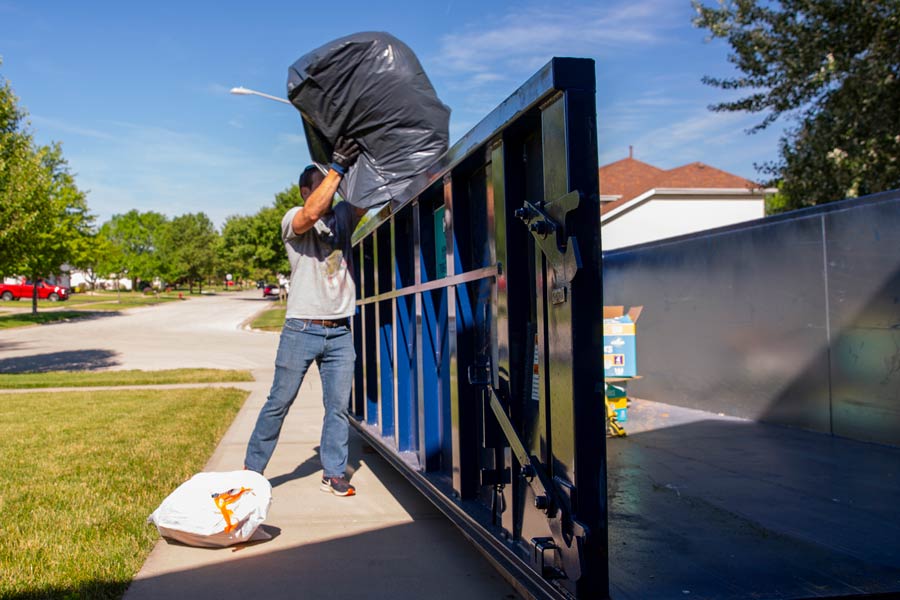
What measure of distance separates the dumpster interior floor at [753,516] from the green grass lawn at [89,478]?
7.71ft

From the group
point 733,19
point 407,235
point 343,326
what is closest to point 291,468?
point 343,326

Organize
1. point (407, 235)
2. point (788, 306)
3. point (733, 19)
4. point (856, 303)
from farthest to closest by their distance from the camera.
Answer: point (733, 19) < point (788, 306) < point (856, 303) < point (407, 235)

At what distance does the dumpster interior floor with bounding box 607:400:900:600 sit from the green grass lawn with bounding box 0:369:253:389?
29.5 ft

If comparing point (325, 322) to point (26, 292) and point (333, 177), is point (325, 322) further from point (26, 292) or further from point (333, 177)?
point (26, 292)

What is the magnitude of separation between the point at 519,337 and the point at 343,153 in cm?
198

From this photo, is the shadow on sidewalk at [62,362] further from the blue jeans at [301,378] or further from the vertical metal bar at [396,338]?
the vertical metal bar at [396,338]

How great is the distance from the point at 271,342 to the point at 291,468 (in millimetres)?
18270

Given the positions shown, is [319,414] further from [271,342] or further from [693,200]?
[693,200]

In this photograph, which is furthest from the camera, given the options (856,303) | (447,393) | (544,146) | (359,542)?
(856,303)

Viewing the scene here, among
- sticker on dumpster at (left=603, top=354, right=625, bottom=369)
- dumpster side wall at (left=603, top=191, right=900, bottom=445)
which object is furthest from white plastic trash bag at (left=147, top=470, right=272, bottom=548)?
dumpster side wall at (left=603, top=191, right=900, bottom=445)

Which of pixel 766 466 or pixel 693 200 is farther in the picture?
pixel 693 200

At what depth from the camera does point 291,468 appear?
6.09 m

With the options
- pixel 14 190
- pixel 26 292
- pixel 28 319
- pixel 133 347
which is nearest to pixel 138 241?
pixel 26 292

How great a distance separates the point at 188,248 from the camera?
317 feet
